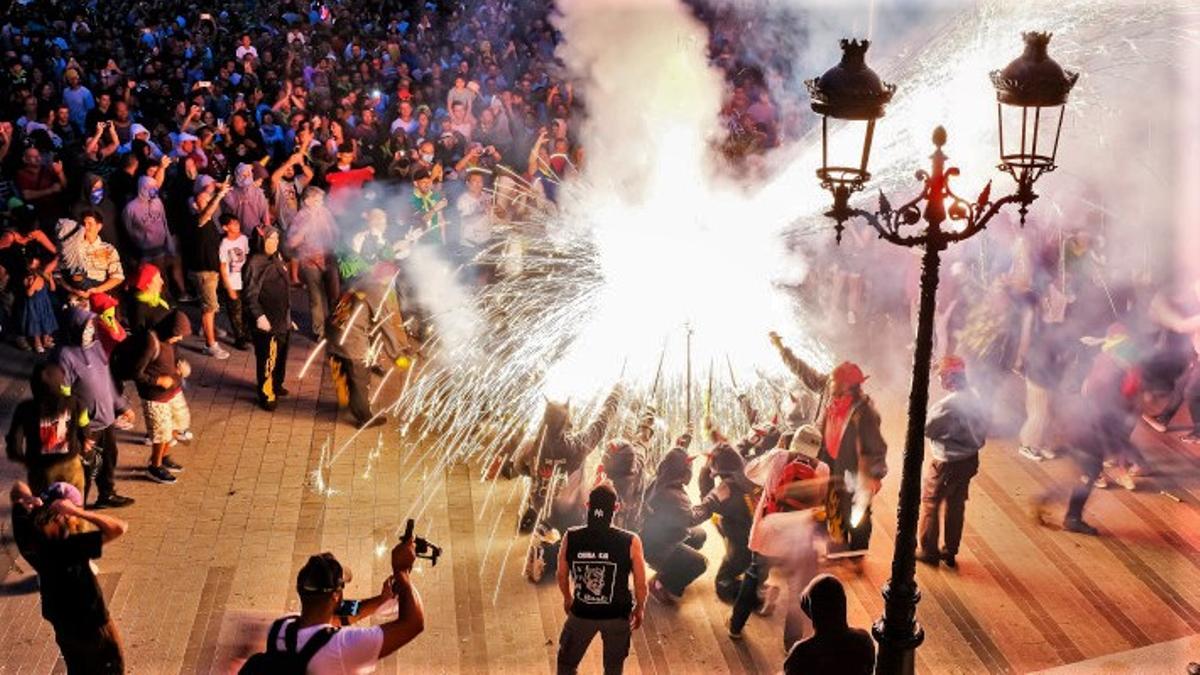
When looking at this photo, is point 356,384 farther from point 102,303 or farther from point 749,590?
point 749,590

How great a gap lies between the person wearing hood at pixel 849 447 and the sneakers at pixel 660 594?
1243 mm

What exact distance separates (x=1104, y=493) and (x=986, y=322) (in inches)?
93.4

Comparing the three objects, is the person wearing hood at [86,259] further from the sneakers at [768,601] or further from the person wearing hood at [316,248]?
the sneakers at [768,601]

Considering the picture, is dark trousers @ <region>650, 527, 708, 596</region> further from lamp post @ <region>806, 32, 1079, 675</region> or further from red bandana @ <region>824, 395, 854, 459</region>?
lamp post @ <region>806, 32, 1079, 675</region>

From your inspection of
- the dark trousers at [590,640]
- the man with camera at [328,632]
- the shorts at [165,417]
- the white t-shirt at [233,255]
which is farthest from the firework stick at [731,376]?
the man with camera at [328,632]

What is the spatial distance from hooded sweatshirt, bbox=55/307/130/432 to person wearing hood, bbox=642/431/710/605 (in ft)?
14.2

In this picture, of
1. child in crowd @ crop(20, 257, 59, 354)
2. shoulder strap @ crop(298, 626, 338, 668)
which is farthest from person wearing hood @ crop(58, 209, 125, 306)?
shoulder strap @ crop(298, 626, 338, 668)

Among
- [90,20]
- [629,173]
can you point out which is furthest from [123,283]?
[90,20]

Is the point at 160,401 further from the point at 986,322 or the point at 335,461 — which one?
the point at 986,322

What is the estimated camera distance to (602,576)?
750 cm

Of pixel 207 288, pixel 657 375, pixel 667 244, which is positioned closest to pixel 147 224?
pixel 207 288

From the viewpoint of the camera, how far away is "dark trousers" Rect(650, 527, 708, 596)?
31.7 feet

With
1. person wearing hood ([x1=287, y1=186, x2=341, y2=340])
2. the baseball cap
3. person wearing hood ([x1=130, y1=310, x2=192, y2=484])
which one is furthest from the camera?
person wearing hood ([x1=287, y1=186, x2=341, y2=340])

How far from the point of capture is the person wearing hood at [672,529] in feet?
31.2
